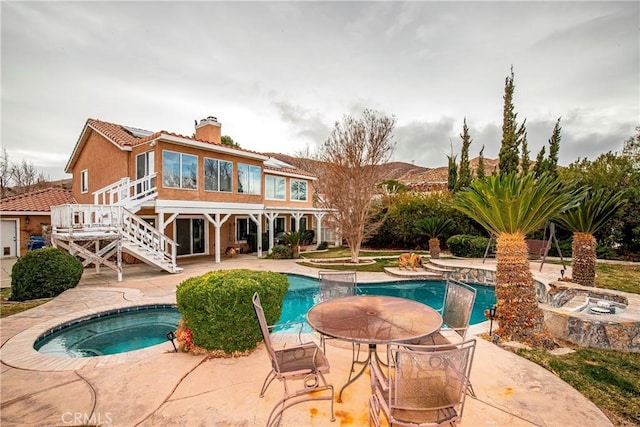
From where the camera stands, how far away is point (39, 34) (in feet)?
26.6

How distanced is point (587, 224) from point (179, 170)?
14346 mm

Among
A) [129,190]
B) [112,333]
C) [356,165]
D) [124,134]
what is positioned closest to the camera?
[112,333]

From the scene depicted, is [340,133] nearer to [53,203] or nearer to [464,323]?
[464,323]

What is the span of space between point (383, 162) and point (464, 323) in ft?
38.3

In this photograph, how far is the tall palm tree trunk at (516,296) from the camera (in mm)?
5094

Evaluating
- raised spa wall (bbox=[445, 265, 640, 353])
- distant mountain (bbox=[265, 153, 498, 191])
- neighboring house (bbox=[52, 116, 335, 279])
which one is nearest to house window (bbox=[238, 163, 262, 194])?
neighboring house (bbox=[52, 116, 335, 279])

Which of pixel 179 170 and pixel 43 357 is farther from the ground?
pixel 179 170

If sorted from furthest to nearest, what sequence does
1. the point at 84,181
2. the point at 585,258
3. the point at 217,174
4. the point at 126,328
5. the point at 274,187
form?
the point at 274,187 → the point at 84,181 → the point at 217,174 → the point at 585,258 → the point at 126,328

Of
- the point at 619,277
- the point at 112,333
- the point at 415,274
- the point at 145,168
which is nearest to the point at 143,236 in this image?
the point at 145,168

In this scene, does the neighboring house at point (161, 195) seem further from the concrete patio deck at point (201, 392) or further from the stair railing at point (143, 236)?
the concrete patio deck at point (201, 392)

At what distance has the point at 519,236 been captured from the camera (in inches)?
211

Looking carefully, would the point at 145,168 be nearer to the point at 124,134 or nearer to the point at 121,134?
the point at 121,134

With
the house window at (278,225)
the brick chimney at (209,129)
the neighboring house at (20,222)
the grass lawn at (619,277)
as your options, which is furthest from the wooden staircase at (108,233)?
the grass lawn at (619,277)

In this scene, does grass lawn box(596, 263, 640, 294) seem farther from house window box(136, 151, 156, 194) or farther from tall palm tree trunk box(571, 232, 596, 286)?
house window box(136, 151, 156, 194)
